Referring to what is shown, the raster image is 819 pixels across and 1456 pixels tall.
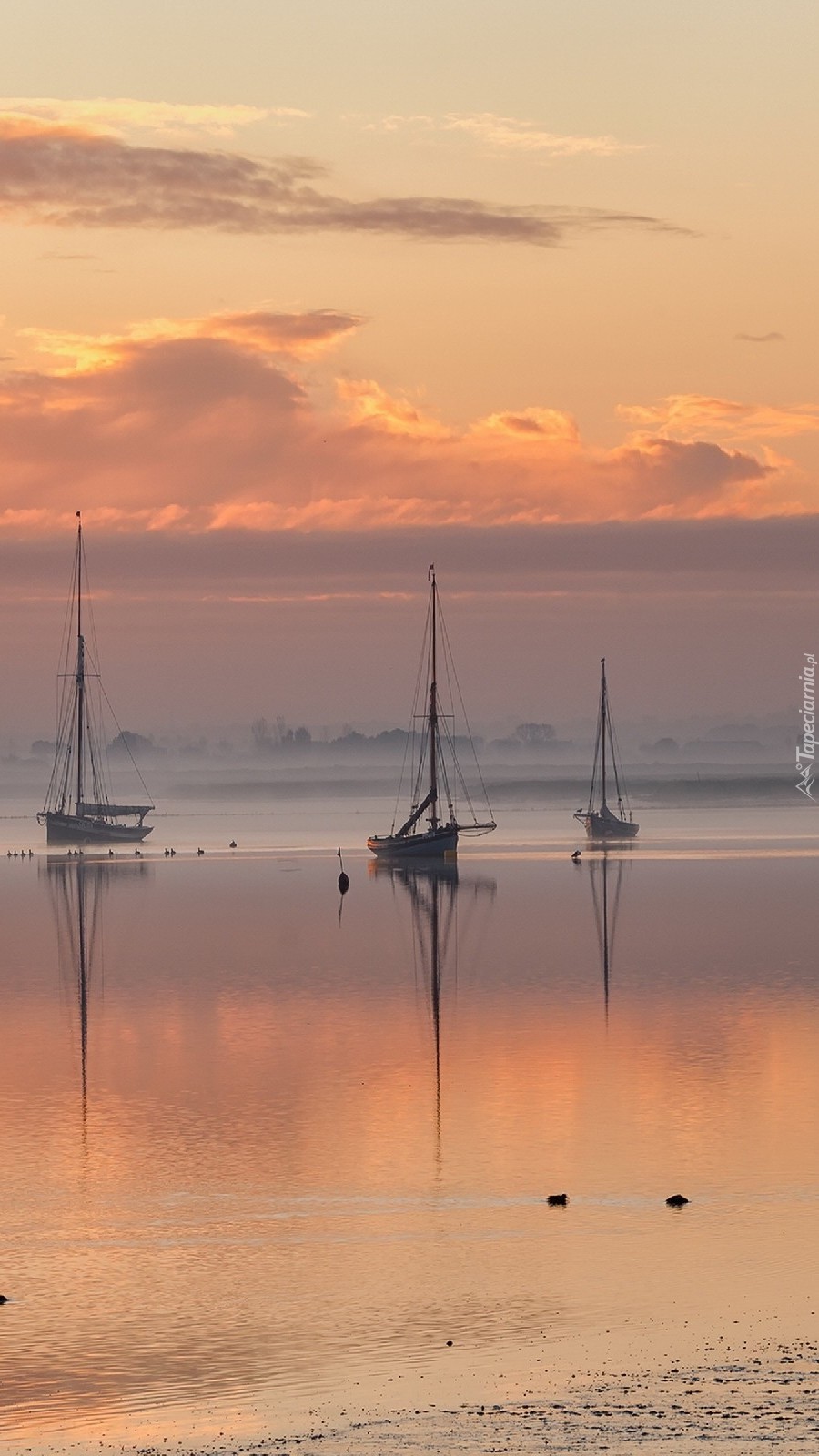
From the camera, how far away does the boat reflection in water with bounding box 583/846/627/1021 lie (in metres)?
92.2

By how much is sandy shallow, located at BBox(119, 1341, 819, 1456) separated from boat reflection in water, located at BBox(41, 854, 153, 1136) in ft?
80.9

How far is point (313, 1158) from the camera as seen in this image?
4544 centimetres

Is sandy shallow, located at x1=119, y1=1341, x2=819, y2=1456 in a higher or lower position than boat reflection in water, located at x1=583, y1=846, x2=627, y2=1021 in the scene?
lower

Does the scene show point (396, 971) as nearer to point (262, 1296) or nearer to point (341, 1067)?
point (341, 1067)

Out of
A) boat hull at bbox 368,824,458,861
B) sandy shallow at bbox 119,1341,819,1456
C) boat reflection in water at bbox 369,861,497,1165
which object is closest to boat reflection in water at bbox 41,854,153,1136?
boat reflection in water at bbox 369,861,497,1165

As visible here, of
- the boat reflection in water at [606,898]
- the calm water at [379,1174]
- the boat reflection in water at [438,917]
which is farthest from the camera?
the boat reflection in water at [606,898]

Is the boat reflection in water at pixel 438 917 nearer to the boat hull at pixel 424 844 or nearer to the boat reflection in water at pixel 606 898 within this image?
the boat hull at pixel 424 844

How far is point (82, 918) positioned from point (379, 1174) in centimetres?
7847

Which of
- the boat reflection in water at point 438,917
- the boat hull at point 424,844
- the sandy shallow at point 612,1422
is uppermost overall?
the boat hull at point 424,844

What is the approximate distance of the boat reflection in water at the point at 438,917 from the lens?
264 ft

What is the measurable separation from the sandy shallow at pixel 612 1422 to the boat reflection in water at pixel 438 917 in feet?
58.7

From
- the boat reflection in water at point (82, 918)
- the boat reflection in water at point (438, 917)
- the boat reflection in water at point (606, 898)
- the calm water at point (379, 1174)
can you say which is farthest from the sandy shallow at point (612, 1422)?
the boat reflection in water at point (606, 898)

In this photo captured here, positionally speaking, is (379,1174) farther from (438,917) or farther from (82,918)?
(82,918)

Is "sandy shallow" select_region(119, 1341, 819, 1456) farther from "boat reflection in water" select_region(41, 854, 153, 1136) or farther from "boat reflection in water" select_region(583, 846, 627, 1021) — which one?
"boat reflection in water" select_region(583, 846, 627, 1021)
